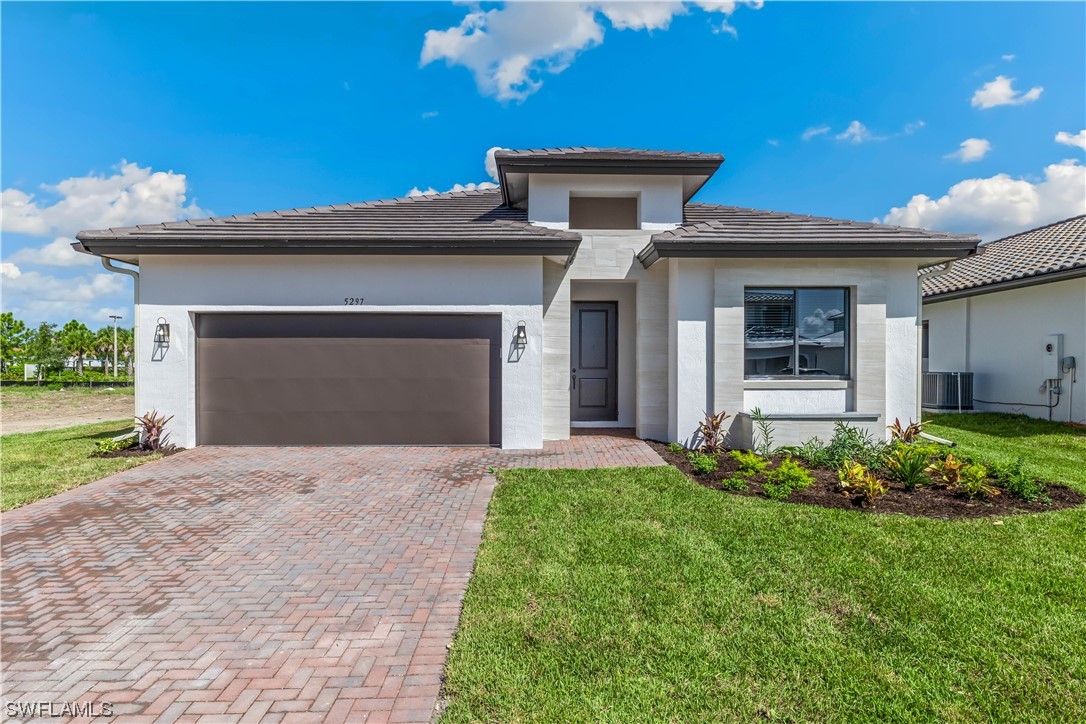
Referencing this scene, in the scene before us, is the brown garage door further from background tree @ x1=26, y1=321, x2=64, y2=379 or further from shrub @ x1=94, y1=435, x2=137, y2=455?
background tree @ x1=26, y1=321, x2=64, y2=379

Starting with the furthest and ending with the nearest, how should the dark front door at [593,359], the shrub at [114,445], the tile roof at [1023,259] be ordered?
the tile roof at [1023,259] → the dark front door at [593,359] → the shrub at [114,445]

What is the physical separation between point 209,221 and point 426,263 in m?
4.33

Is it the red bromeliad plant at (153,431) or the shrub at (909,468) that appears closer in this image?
the shrub at (909,468)

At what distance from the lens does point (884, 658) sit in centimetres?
276

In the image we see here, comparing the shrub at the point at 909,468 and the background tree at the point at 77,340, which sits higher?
the background tree at the point at 77,340

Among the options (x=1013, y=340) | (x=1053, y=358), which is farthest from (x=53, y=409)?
(x=1013, y=340)

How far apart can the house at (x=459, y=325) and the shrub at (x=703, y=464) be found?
1.28 metres

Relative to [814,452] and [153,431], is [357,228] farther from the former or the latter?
[814,452]

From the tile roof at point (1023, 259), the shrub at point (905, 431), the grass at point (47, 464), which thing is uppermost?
the tile roof at point (1023, 259)

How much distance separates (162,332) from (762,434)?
10625 mm

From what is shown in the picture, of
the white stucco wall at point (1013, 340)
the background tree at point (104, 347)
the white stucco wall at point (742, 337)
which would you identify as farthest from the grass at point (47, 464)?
the background tree at point (104, 347)

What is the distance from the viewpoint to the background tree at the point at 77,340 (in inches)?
1291

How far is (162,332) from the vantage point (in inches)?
327

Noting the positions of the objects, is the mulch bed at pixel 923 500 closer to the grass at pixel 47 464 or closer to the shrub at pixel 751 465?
the shrub at pixel 751 465
